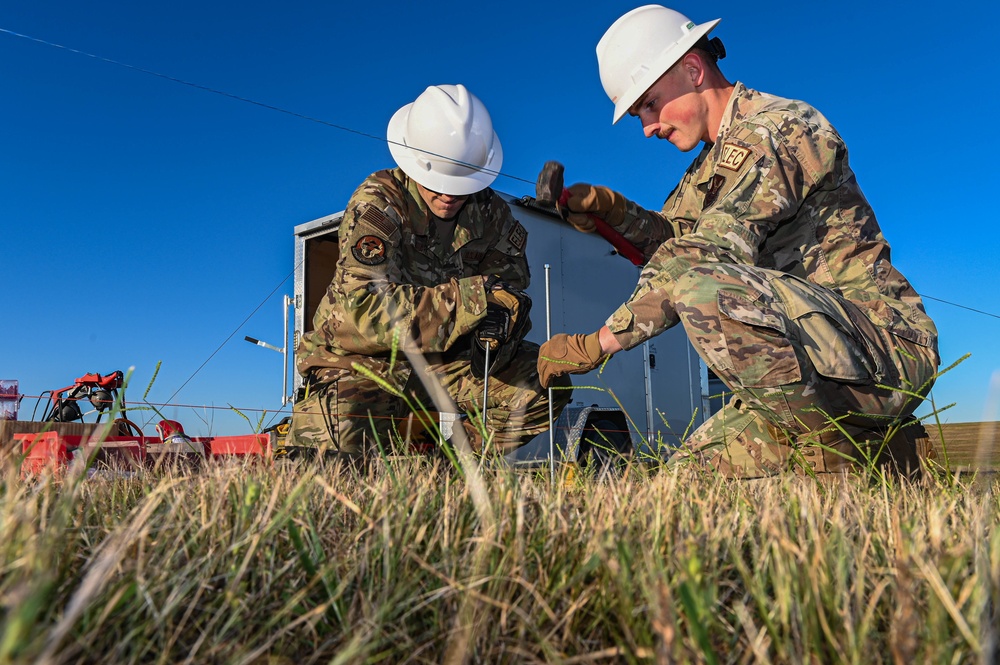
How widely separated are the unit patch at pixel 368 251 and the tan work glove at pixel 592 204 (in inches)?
39.8

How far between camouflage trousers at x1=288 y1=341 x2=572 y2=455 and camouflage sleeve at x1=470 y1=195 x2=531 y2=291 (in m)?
0.47

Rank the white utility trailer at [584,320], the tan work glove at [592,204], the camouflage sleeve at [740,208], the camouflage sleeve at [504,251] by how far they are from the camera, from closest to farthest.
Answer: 1. the camouflage sleeve at [740,208]
2. the tan work glove at [592,204]
3. the camouflage sleeve at [504,251]
4. the white utility trailer at [584,320]

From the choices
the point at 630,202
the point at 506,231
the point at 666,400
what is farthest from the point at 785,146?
the point at 666,400

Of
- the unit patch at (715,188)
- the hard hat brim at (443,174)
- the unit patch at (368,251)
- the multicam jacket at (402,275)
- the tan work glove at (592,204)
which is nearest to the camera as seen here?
the unit patch at (715,188)

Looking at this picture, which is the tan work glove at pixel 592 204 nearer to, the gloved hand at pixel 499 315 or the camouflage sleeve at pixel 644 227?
the camouflage sleeve at pixel 644 227

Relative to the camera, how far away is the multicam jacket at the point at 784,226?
9.40 feet

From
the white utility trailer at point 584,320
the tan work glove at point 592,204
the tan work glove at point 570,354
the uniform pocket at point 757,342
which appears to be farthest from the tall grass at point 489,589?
the white utility trailer at point 584,320

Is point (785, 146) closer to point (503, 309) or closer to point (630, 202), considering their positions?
point (630, 202)

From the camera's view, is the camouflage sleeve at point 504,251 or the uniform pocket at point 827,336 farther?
the camouflage sleeve at point 504,251

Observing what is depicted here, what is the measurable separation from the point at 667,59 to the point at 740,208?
0.98 meters

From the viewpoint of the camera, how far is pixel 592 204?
3680mm

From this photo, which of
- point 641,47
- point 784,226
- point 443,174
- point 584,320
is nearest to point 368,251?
point 443,174

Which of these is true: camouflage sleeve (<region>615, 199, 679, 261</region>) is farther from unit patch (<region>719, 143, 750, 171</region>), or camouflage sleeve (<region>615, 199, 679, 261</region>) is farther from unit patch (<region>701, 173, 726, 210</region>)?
unit patch (<region>719, 143, 750, 171</region>)

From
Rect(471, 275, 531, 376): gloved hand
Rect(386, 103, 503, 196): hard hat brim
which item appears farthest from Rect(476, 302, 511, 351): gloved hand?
Rect(386, 103, 503, 196): hard hat brim
